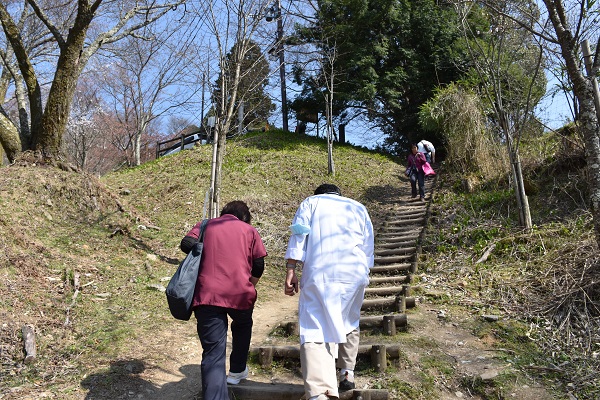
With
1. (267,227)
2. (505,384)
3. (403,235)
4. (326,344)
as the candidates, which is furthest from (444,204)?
(326,344)

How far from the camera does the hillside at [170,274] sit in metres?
4.25

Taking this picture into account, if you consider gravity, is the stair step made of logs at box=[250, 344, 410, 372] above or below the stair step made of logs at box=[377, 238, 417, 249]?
below

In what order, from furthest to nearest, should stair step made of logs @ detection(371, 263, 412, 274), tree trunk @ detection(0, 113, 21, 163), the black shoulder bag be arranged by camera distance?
1. tree trunk @ detection(0, 113, 21, 163)
2. stair step made of logs @ detection(371, 263, 412, 274)
3. the black shoulder bag

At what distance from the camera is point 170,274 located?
24.8ft

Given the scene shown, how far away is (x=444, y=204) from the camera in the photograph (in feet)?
34.9

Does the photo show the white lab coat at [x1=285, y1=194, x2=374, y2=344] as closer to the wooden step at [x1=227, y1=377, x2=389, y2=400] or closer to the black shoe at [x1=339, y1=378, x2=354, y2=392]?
the black shoe at [x1=339, y1=378, x2=354, y2=392]

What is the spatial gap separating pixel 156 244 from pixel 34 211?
2106 mm

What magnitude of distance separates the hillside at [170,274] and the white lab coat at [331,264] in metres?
1.04

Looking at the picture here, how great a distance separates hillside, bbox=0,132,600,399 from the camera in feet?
13.9

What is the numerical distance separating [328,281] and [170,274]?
4696mm

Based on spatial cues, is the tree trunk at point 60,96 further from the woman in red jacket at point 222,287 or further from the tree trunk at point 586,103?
the tree trunk at point 586,103

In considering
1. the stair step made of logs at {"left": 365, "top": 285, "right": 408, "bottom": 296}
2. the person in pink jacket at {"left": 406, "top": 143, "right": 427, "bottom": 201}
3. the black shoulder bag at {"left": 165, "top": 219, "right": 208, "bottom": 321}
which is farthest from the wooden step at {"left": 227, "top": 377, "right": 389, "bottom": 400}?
the person in pink jacket at {"left": 406, "top": 143, "right": 427, "bottom": 201}

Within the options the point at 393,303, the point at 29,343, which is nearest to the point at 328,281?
the point at 393,303

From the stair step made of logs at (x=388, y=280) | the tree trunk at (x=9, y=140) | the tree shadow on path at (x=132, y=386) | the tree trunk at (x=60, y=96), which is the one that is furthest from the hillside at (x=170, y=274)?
the tree trunk at (x=60, y=96)
